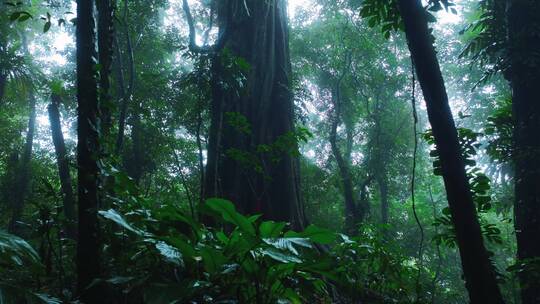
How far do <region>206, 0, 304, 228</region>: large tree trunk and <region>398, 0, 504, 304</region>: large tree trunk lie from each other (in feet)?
9.31

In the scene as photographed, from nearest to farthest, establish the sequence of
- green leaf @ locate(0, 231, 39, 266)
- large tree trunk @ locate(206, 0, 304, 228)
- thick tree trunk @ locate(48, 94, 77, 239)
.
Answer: green leaf @ locate(0, 231, 39, 266), large tree trunk @ locate(206, 0, 304, 228), thick tree trunk @ locate(48, 94, 77, 239)

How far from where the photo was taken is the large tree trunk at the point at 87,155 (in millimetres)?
1970

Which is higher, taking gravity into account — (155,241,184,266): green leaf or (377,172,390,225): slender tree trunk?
(377,172,390,225): slender tree trunk

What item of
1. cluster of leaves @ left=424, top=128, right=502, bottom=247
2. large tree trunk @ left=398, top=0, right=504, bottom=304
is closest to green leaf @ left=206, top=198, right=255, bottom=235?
large tree trunk @ left=398, top=0, right=504, bottom=304

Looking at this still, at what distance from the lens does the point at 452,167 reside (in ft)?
5.66

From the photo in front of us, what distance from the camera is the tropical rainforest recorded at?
1879 millimetres

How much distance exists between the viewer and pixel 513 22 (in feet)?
14.8

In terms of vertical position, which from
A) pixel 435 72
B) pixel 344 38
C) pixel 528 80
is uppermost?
pixel 344 38

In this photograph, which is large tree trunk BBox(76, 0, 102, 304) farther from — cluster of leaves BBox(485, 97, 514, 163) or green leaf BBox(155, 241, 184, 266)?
cluster of leaves BBox(485, 97, 514, 163)

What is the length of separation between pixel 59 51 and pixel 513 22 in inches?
475

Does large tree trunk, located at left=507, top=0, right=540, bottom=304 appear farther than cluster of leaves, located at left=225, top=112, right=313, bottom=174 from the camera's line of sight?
No

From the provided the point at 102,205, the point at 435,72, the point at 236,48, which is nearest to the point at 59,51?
the point at 236,48

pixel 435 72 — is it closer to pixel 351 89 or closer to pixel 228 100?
pixel 228 100

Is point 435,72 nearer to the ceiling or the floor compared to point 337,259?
nearer to the ceiling
